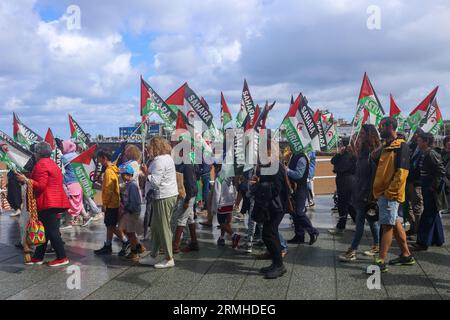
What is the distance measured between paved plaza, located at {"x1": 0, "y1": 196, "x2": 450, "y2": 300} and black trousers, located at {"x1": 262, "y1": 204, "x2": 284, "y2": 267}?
0.80ft

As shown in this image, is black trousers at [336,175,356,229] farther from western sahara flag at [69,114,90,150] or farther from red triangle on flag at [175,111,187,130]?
western sahara flag at [69,114,90,150]

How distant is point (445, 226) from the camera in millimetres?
8375

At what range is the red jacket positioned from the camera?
18.9ft

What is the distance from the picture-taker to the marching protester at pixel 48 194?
5.79 metres

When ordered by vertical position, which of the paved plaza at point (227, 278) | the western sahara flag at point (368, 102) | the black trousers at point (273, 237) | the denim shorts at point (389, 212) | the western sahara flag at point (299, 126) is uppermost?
the western sahara flag at point (368, 102)

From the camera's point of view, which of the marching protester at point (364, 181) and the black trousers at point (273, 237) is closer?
the black trousers at point (273, 237)

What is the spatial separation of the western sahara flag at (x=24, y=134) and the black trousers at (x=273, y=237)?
5543 mm

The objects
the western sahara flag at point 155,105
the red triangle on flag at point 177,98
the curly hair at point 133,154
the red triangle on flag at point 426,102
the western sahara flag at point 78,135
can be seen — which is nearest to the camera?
the curly hair at point 133,154

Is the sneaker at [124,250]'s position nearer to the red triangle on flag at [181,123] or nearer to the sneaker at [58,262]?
the sneaker at [58,262]

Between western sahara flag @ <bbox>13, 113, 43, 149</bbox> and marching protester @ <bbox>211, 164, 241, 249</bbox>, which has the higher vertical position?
western sahara flag @ <bbox>13, 113, 43, 149</bbox>

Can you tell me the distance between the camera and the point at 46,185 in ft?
19.1

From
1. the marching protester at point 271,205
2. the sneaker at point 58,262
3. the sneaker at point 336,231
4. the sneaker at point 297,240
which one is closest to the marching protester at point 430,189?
the sneaker at point 336,231

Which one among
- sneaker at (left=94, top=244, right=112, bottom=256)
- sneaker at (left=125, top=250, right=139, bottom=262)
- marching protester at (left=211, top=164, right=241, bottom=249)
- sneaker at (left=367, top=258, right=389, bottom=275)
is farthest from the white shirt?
sneaker at (left=367, top=258, right=389, bottom=275)
